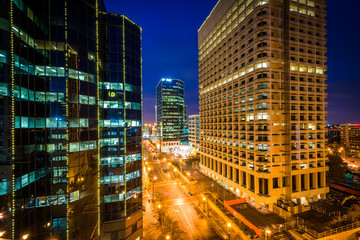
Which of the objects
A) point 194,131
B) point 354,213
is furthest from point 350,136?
point 354,213

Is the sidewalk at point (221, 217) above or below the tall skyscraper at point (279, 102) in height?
below

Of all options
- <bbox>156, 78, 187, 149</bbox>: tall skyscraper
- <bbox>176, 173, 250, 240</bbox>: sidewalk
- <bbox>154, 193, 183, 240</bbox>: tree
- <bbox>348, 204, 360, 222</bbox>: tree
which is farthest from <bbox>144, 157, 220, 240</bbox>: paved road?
<bbox>156, 78, 187, 149</bbox>: tall skyscraper

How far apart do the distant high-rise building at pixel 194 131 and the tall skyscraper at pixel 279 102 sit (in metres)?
68.1

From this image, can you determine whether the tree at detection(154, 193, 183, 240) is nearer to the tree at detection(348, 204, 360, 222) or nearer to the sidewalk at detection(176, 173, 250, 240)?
the sidewalk at detection(176, 173, 250, 240)

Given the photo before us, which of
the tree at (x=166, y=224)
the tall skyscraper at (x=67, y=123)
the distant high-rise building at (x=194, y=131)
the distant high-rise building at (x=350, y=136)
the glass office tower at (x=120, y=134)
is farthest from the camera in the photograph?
the distant high-rise building at (x=350, y=136)

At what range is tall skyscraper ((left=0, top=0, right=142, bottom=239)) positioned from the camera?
18297 millimetres

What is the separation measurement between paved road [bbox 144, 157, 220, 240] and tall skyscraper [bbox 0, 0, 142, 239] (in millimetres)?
9871

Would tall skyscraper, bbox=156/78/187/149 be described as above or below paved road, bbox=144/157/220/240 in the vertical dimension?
above

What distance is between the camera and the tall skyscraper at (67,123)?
1830cm

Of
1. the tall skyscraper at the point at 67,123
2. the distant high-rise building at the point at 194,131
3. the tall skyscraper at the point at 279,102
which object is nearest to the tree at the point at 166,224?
the tall skyscraper at the point at 67,123

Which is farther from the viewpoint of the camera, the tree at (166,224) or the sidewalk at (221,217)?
the tree at (166,224)

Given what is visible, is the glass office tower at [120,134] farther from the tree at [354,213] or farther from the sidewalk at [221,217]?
the tree at [354,213]

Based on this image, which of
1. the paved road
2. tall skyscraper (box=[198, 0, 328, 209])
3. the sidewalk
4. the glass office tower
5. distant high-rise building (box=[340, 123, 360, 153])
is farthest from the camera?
distant high-rise building (box=[340, 123, 360, 153])

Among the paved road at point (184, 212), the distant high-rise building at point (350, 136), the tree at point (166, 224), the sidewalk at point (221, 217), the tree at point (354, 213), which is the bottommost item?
the paved road at point (184, 212)
